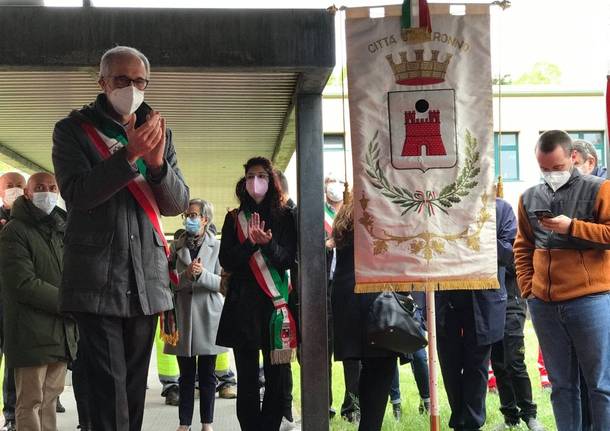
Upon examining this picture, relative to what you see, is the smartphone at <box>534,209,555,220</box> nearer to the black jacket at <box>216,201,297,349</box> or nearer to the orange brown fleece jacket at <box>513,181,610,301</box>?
the orange brown fleece jacket at <box>513,181,610,301</box>

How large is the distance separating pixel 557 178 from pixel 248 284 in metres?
2.26

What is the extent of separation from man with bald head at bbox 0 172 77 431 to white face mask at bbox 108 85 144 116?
2439mm

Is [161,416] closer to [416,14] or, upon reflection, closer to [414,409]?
[414,409]

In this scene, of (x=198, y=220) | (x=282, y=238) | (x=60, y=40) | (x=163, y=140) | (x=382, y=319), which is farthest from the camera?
(x=198, y=220)

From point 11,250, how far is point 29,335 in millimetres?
622

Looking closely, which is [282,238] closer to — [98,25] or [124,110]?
[98,25]

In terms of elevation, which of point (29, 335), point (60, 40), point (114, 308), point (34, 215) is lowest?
point (29, 335)

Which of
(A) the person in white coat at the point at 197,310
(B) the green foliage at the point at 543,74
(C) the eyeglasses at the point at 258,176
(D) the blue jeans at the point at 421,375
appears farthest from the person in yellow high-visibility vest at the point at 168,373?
(B) the green foliage at the point at 543,74

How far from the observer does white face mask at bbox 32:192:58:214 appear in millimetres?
6449

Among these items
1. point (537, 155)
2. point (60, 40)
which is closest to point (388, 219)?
point (537, 155)

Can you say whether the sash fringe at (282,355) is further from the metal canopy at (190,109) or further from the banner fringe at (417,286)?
the metal canopy at (190,109)

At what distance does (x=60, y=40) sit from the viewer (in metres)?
5.32

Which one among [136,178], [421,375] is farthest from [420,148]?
[421,375]

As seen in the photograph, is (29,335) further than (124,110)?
Yes
